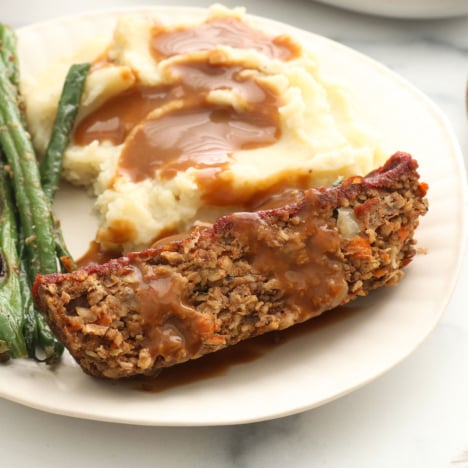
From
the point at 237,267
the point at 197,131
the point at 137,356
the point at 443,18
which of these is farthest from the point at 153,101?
the point at 443,18

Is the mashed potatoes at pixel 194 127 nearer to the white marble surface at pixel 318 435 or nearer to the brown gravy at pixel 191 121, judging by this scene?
the brown gravy at pixel 191 121

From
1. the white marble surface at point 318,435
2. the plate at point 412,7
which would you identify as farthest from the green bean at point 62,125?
the plate at point 412,7

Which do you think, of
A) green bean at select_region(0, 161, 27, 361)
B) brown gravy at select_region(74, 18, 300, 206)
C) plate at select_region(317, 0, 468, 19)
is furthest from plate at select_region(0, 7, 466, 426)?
plate at select_region(317, 0, 468, 19)

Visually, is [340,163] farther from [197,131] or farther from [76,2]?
[76,2]

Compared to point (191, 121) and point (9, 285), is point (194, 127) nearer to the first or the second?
point (191, 121)

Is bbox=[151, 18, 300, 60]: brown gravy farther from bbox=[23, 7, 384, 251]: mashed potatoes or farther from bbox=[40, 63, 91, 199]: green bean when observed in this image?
bbox=[40, 63, 91, 199]: green bean

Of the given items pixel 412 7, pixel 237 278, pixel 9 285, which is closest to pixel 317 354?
pixel 237 278
